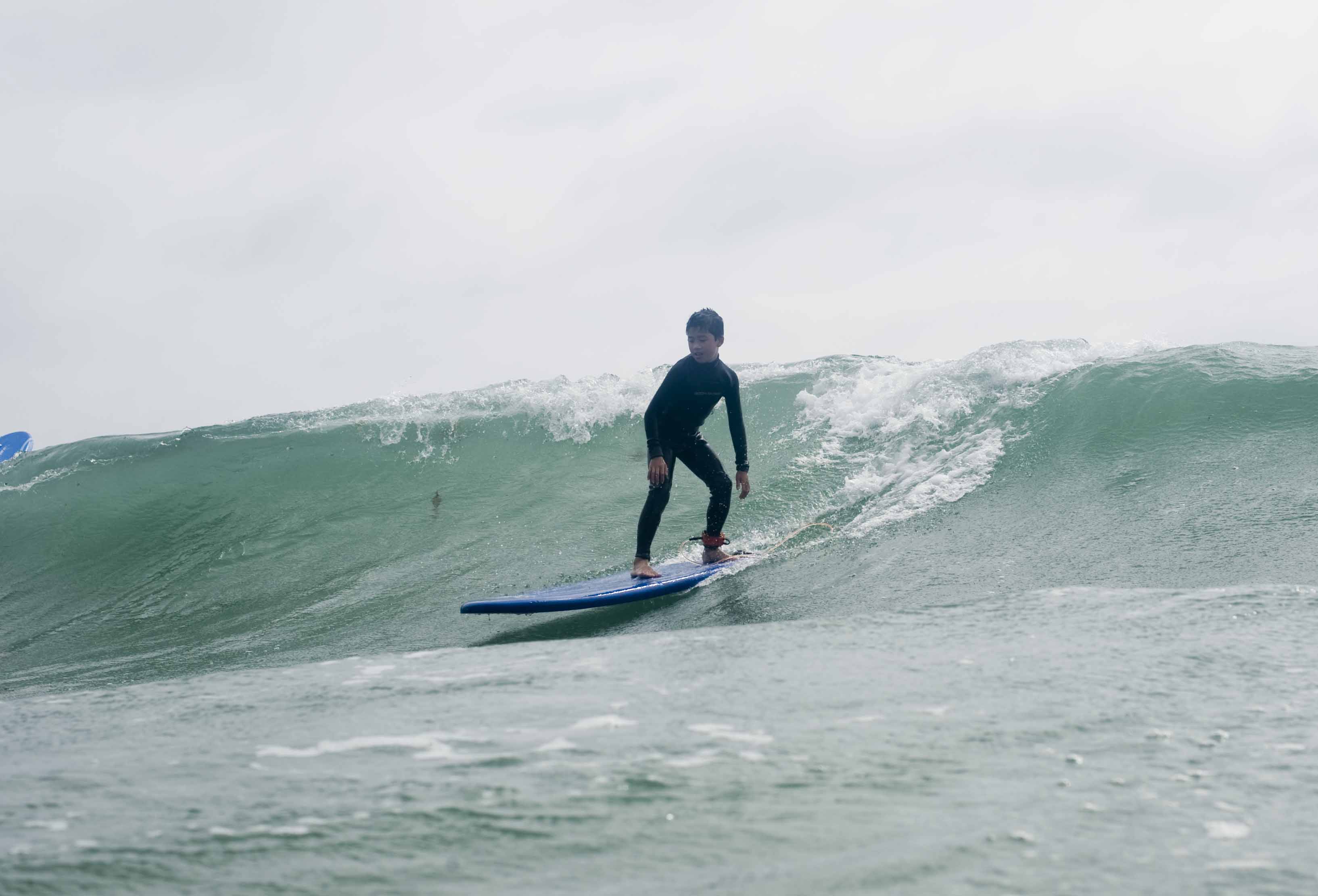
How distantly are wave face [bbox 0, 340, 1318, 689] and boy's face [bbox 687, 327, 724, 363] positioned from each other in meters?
1.51

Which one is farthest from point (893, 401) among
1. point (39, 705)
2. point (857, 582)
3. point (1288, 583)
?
point (39, 705)

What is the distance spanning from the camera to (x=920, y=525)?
24.0ft

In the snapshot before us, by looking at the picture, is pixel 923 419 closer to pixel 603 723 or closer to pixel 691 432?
pixel 691 432

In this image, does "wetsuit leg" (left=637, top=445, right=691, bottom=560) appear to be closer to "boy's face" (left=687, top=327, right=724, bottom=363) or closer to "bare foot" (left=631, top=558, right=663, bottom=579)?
"bare foot" (left=631, top=558, right=663, bottom=579)

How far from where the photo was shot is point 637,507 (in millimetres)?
9312

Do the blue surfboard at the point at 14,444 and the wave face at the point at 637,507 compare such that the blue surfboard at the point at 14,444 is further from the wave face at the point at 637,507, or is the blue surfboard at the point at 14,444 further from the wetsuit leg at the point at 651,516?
the wetsuit leg at the point at 651,516

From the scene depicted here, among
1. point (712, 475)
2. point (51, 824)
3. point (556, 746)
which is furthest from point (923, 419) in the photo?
point (51, 824)

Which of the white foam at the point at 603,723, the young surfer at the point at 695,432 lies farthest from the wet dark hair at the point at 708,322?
the white foam at the point at 603,723

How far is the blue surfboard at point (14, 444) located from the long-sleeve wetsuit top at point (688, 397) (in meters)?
13.9

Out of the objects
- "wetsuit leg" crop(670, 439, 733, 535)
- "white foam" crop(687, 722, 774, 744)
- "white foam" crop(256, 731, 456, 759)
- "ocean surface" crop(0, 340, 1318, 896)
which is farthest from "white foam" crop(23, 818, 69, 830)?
"wetsuit leg" crop(670, 439, 733, 535)

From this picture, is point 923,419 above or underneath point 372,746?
above

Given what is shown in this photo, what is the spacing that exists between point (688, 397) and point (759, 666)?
329 cm

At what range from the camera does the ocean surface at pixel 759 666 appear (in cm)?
212

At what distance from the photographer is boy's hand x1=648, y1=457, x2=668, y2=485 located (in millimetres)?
6523
